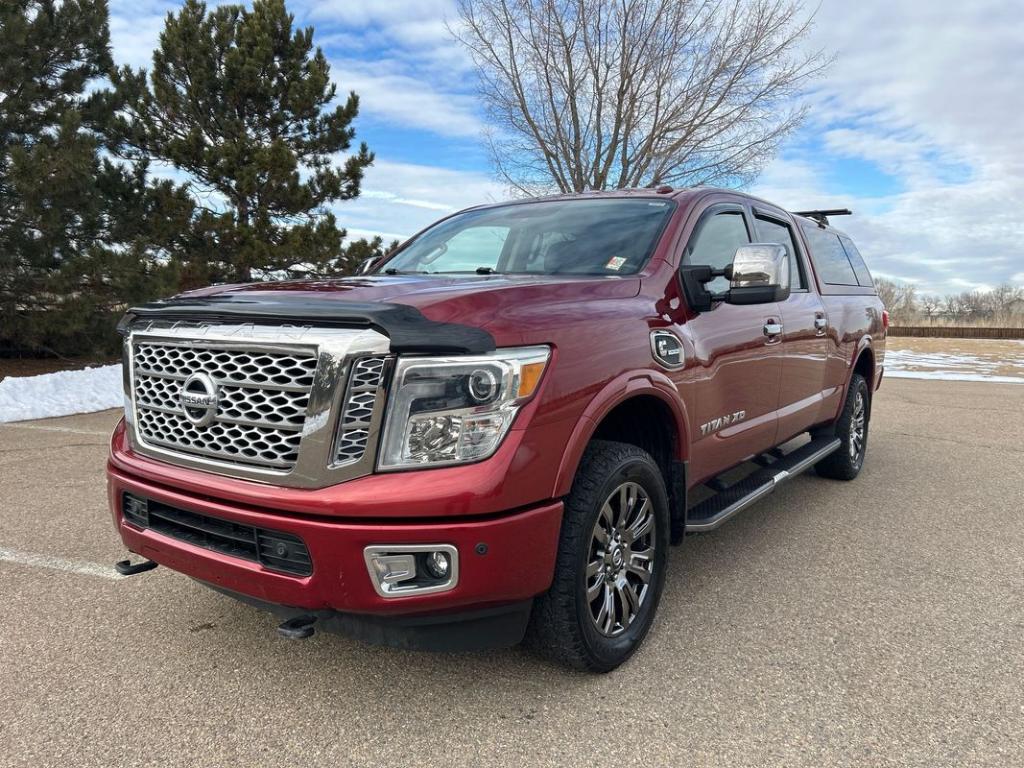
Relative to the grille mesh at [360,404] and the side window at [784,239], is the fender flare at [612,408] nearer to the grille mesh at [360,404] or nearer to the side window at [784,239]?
the grille mesh at [360,404]

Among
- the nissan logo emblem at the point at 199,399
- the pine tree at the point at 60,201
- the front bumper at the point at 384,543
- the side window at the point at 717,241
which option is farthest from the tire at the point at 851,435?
the pine tree at the point at 60,201

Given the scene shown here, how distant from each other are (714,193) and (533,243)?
979 millimetres

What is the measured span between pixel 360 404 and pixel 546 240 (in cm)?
183

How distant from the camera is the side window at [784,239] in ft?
14.2

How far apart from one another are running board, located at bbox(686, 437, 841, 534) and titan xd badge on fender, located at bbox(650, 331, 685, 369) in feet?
2.40

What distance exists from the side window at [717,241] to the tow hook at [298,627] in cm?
217

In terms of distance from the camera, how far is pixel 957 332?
2314 cm

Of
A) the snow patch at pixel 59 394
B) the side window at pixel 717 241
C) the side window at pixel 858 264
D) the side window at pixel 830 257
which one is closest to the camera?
the side window at pixel 717 241

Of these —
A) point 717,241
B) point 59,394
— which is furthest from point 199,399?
point 59,394

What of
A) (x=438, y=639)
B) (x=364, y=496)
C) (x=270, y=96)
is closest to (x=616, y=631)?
(x=438, y=639)

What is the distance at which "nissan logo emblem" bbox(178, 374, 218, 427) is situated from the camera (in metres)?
2.35

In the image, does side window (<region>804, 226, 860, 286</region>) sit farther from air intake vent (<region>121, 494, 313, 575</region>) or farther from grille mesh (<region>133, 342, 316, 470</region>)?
air intake vent (<region>121, 494, 313, 575</region>)

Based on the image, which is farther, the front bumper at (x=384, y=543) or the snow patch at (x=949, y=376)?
the snow patch at (x=949, y=376)

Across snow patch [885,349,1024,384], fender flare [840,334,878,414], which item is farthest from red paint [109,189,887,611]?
snow patch [885,349,1024,384]
